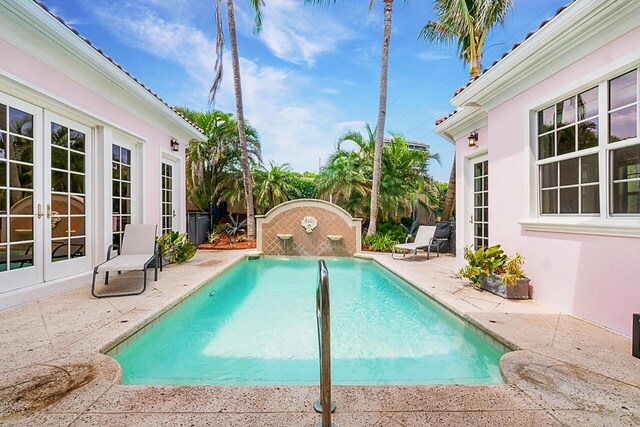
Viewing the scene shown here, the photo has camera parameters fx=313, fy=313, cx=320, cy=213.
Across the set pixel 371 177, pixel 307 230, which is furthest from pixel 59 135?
pixel 371 177

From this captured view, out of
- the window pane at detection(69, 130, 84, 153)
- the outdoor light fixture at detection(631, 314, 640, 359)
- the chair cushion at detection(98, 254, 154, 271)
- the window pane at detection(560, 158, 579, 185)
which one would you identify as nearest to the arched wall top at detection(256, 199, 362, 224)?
the chair cushion at detection(98, 254, 154, 271)

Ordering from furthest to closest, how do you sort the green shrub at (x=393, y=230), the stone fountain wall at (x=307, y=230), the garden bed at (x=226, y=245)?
the green shrub at (x=393, y=230) → the garden bed at (x=226, y=245) → the stone fountain wall at (x=307, y=230)

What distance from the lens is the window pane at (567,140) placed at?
14.2ft

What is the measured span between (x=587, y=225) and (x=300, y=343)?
3.87 meters

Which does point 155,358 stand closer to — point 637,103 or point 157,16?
point 637,103

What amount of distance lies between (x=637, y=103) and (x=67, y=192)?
8.28 metres

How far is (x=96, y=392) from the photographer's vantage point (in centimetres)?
233

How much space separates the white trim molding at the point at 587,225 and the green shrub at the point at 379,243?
6464mm

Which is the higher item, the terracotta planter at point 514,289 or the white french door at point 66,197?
the white french door at point 66,197

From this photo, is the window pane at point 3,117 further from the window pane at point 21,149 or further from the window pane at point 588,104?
the window pane at point 588,104

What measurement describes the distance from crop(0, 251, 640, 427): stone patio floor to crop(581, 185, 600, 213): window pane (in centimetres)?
148

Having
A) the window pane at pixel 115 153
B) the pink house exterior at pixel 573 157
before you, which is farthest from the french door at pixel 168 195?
the pink house exterior at pixel 573 157

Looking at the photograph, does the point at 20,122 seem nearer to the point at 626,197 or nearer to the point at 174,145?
the point at 174,145

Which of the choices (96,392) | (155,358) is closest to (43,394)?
(96,392)
